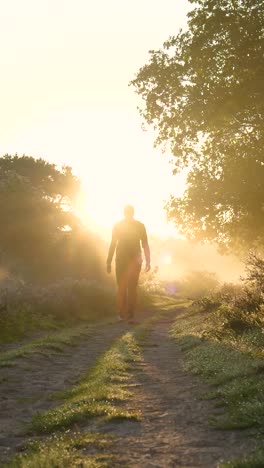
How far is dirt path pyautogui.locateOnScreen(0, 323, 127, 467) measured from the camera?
514 cm

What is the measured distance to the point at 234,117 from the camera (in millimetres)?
23484

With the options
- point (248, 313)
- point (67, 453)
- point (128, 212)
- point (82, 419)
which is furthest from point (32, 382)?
point (128, 212)

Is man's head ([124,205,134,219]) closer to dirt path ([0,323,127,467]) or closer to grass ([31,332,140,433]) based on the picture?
dirt path ([0,323,127,467])

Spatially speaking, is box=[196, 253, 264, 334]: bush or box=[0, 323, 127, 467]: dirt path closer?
box=[0, 323, 127, 467]: dirt path

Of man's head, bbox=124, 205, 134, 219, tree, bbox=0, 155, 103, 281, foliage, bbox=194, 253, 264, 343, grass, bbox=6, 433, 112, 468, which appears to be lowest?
grass, bbox=6, 433, 112, 468

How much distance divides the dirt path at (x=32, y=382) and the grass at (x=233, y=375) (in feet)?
7.03

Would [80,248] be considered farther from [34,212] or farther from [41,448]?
[41,448]

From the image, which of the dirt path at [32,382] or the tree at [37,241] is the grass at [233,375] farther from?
the tree at [37,241]

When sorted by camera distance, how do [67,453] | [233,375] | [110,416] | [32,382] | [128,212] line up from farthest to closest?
[128,212], [32,382], [233,375], [110,416], [67,453]

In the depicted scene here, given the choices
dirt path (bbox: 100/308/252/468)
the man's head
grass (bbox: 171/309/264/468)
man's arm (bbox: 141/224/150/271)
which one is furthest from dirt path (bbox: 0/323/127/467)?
the man's head

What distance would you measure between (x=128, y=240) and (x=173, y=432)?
11.7 m

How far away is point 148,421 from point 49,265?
125 feet

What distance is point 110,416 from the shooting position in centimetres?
519

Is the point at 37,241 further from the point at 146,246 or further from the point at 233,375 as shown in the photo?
the point at 233,375
